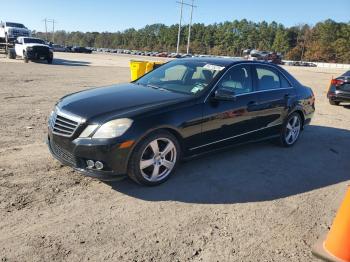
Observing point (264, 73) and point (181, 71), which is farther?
point (264, 73)

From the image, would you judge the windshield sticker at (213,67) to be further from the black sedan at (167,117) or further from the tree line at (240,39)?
the tree line at (240,39)

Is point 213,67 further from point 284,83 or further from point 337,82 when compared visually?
point 337,82

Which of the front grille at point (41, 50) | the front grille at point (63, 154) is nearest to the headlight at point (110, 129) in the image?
the front grille at point (63, 154)

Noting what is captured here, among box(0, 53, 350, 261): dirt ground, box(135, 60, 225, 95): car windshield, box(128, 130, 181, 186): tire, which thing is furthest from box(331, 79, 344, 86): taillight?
box(128, 130, 181, 186): tire

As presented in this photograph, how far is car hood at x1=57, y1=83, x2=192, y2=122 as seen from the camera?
454 centimetres

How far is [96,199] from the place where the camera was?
4.38 m

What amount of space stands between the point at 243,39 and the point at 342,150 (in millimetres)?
142314

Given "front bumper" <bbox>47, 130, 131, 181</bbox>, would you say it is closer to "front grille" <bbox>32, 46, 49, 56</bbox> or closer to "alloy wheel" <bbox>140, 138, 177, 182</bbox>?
"alloy wheel" <bbox>140, 138, 177, 182</bbox>

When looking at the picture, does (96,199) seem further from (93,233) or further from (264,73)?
(264,73)

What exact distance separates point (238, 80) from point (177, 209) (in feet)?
8.08

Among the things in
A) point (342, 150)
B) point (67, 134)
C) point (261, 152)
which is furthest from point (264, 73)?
point (67, 134)

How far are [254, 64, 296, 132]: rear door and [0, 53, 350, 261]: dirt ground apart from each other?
0.63 metres

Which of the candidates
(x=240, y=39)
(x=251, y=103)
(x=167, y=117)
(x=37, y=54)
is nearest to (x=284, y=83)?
(x=251, y=103)

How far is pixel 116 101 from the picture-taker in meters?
4.91
